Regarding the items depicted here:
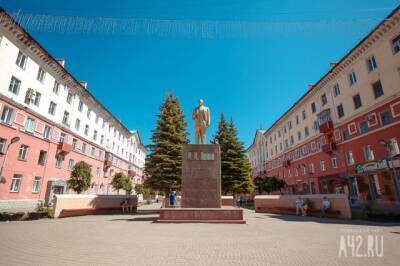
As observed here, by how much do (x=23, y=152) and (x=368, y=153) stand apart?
3616 cm

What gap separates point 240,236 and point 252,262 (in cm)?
322

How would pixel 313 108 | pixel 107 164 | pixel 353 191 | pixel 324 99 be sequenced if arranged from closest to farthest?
pixel 353 191 < pixel 324 99 < pixel 313 108 < pixel 107 164

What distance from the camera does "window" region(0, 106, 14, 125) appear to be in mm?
19766

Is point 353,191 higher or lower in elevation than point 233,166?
lower

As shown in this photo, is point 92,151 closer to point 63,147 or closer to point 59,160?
point 59,160

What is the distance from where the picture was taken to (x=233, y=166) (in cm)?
2842

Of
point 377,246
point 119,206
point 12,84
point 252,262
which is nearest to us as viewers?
point 252,262

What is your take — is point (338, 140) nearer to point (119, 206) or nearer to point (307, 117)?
point (307, 117)

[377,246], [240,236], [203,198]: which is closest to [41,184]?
[203,198]

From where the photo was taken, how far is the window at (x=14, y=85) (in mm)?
20769

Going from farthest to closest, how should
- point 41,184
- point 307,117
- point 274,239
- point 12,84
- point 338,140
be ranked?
point 307,117 < point 338,140 < point 41,184 < point 12,84 < point 274,239


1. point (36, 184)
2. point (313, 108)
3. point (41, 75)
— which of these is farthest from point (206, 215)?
point (313, 108)

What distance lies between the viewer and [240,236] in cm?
845
